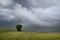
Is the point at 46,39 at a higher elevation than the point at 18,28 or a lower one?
lower

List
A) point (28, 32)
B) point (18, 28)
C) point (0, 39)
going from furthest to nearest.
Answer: point (18, 28) → point (28, 32) → point (0, 39)

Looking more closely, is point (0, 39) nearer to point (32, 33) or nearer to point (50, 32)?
point (32, 33)

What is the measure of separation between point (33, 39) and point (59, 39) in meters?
3.53

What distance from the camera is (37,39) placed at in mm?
17812

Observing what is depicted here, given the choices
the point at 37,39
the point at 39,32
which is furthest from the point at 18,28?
the point at 37,39

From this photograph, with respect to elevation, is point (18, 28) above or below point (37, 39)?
above

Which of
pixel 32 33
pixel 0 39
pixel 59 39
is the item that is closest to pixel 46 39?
pixel 59 39

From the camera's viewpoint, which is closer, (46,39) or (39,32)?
(46,39)

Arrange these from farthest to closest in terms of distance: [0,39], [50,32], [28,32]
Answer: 1. [50,32]
2. [28,32]
3. [0,39]

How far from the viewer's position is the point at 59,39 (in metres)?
18.0

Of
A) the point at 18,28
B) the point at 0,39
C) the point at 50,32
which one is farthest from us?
the point at 18,28

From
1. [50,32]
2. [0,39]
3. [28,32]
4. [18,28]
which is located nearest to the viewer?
[0,39]

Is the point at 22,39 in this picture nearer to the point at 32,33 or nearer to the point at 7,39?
the point at 7,39

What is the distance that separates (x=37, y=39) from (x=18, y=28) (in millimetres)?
14018
